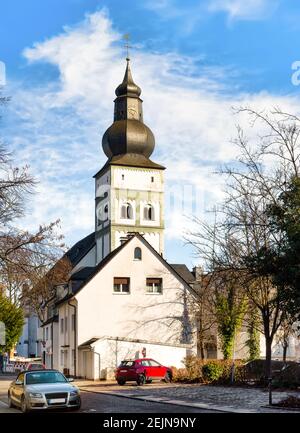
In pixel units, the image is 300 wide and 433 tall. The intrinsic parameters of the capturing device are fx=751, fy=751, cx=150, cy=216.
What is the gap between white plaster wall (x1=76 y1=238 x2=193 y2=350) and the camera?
168 feet

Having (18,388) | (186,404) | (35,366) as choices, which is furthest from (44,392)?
(35,366)

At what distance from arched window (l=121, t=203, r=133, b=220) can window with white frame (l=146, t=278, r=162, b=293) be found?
3437 centimetres

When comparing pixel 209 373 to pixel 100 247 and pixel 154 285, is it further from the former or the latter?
pixel 100 247

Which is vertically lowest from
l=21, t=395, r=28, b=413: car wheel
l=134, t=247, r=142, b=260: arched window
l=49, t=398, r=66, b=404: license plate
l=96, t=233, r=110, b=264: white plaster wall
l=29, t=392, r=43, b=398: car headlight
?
l=21, t=395, r=28, b=413: car wheel

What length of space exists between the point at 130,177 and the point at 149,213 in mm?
4798

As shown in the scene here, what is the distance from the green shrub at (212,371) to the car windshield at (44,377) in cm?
1414

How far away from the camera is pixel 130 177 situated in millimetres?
88500

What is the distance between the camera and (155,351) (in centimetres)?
4866

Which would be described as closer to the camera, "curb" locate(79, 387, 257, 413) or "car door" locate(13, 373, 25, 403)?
"curb" locate(79, 387, 257, 413)

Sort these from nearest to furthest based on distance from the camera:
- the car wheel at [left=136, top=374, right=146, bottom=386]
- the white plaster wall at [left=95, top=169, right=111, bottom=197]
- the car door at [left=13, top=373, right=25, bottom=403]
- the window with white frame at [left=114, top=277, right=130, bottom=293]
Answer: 1. the car door at [left=13, top=373, right=25, bottom=403]
2. the car wheel at [left=136, top=374, right=146, bottom=386]
3. the window with white frame at [left=114, top=277, right=130, bottom=293]
4. the white plaster wall at [left=95, top=169, right=111, bottom=197]

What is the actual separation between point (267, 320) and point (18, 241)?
17.0 metres

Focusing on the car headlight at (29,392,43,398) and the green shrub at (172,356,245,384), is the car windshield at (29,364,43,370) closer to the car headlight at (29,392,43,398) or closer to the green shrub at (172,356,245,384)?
the green shrub at (172,356,245,384)

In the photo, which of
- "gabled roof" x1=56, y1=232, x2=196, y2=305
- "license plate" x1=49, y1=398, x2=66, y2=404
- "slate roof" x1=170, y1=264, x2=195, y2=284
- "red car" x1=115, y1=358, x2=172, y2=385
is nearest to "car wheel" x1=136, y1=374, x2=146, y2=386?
"red car" x1=115, y1=358, x2=172, y2=385
